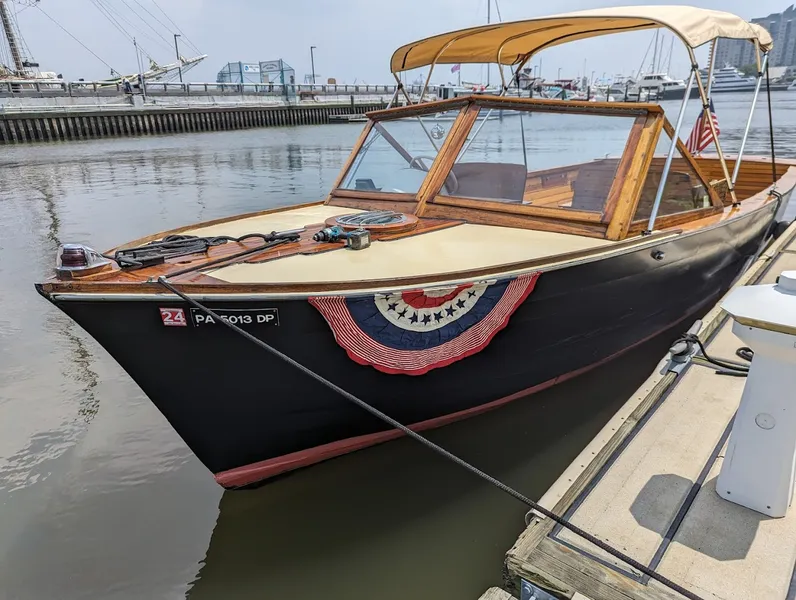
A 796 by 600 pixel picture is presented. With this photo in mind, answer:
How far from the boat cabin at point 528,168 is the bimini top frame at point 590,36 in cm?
29

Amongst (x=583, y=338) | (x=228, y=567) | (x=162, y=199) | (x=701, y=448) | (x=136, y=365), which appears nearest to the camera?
(x=701, y=448)

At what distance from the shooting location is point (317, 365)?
11.0 ft

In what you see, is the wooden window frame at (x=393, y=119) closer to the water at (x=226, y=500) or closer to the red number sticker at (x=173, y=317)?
the water at (x=226, y=500)

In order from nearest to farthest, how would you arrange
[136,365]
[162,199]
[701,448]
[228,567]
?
[701,448] < [136,365] < [228,567] < [162,199]

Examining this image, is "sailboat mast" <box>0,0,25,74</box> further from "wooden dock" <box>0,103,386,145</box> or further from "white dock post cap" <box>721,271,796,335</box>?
"white dock post cap" <box>721,271,796,335</box>

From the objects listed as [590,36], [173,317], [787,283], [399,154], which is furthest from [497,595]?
[590,36]

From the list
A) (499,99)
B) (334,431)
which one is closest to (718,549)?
(334,431)

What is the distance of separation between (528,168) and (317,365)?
301 centimetres

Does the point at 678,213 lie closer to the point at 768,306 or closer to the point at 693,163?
the point at 693,163

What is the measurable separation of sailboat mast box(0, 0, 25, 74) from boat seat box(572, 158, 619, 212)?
70.5m

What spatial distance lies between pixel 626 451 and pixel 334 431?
1.87 meters

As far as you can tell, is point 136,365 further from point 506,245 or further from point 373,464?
point 506,245

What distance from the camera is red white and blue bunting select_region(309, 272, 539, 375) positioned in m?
3.24

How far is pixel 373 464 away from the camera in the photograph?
424cm
